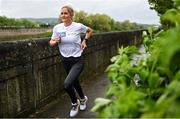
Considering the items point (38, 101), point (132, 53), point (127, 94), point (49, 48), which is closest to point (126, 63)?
point (132, 53)

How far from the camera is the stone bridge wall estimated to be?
25.9 ft

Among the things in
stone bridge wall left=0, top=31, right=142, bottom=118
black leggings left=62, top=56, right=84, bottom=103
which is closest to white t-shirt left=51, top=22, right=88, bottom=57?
black leggings left=62, top=56, right=84, bottom=103

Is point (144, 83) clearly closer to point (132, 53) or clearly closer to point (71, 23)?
point (132, 53)

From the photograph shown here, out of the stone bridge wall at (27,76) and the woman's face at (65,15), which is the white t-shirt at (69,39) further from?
the stone bridge wall at (27,76)

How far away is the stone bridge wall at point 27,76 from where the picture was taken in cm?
791

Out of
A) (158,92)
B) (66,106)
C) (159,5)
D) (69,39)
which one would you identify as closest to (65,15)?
(69,39)

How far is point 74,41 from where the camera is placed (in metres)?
8.73

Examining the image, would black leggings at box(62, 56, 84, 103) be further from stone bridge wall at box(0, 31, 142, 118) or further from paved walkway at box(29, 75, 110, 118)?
stone bridge wall at box(0, 31, 142, 118)

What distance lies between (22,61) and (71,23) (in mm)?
1102

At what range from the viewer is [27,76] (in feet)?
29.0

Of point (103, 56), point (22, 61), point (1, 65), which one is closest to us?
point (1, 65)

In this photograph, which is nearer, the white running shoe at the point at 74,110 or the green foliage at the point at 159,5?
the white running shoe at the point at 74,110

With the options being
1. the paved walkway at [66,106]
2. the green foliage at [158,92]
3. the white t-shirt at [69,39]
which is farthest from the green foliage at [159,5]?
the green foliage at [158,92]

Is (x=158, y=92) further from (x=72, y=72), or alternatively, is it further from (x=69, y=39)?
(x=69, y=39)
